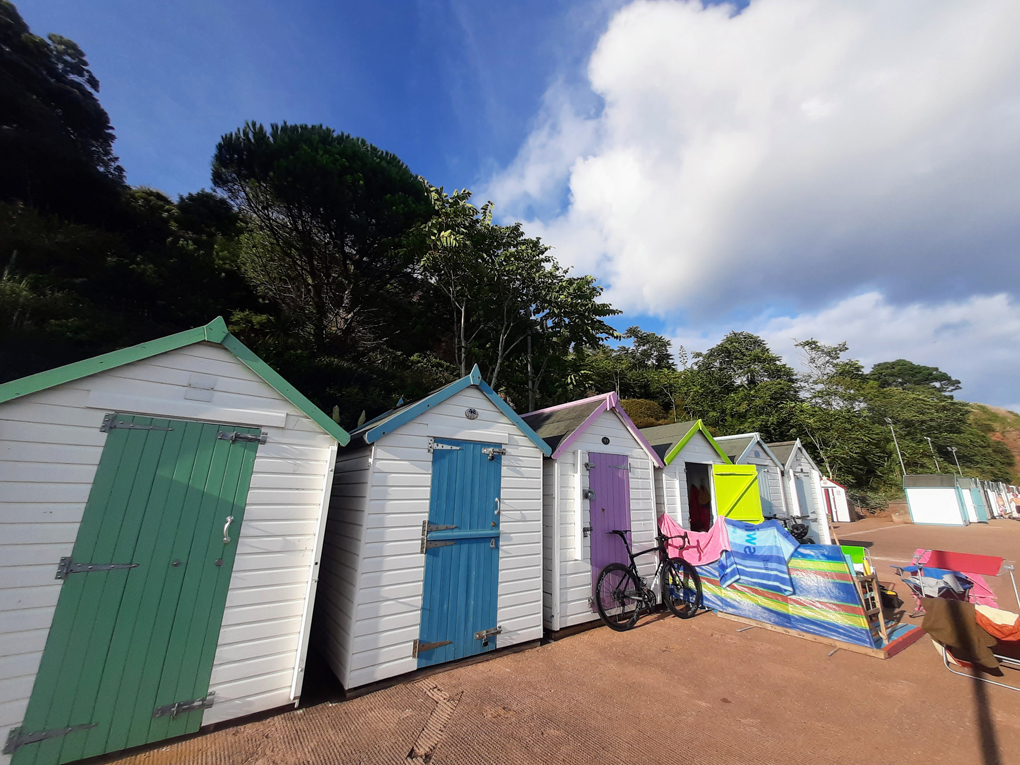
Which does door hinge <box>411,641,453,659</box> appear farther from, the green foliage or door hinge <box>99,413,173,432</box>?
the green foliage

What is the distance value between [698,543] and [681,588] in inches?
34.1

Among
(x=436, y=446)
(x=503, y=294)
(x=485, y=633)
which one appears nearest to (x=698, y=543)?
(x=485, y=633)

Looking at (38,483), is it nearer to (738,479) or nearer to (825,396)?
(738,479)

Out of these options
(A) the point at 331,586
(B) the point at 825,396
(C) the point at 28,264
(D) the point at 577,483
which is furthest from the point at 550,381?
(B) the point at 825,396

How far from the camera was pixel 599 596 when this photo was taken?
19.9 ft

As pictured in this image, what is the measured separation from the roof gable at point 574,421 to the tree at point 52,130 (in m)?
21.7

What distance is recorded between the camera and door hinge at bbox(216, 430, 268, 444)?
3.76m

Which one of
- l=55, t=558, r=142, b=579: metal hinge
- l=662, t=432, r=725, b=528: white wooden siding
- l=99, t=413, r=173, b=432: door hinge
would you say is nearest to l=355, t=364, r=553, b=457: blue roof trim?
l=99, t=413, r=173, b=432: door hinge

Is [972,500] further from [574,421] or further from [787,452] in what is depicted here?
[574,421]

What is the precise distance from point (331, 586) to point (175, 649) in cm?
165

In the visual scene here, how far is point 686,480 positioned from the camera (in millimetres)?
9148

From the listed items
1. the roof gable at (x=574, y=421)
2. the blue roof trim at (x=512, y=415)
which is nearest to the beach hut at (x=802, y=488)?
the roof gable at (x=574, y=421)

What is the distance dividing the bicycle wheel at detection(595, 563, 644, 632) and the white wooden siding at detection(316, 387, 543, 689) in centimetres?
115

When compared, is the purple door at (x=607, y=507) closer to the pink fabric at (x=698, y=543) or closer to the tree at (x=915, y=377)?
the pink fabric at (x=698, y=543)
